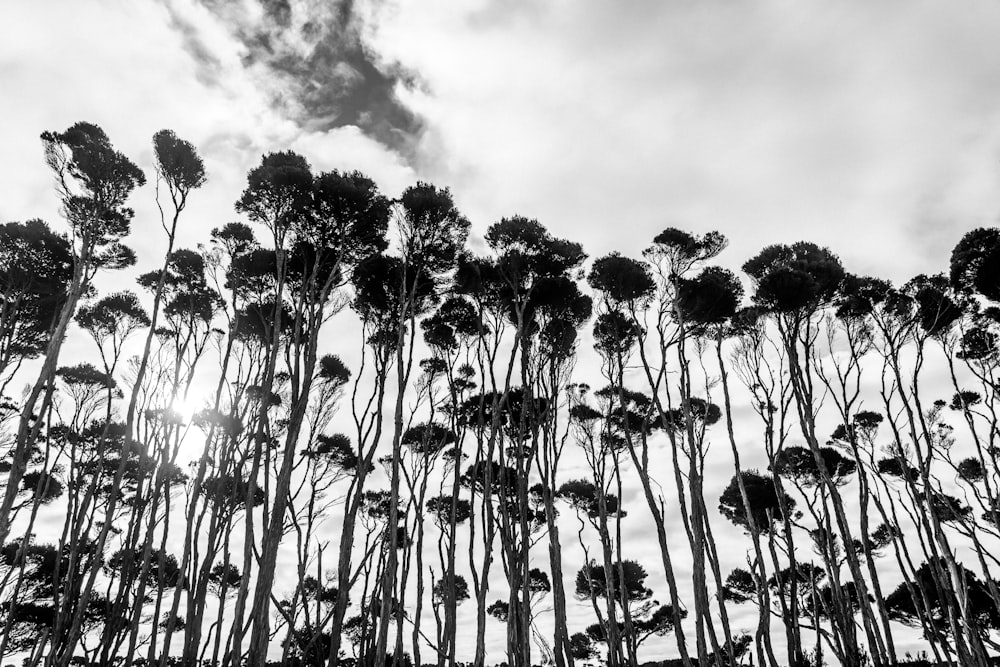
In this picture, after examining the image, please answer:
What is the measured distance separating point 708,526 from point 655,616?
14.7m

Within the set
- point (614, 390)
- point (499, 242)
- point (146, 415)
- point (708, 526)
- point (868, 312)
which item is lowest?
point (708, 526)

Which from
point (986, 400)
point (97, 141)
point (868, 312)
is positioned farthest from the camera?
point (868, 312)

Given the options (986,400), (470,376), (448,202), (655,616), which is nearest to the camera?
(448,202)

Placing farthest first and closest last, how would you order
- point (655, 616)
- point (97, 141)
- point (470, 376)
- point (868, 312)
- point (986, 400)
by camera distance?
point (655, 616)
point (470, 376)
point (868, 312)
point (986, 400)
point (97, 141)

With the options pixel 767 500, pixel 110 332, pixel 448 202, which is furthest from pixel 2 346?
pixel 767 500

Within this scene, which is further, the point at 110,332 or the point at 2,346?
the point at 110,332

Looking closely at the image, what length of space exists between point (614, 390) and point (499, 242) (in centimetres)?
619

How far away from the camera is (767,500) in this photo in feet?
57.4

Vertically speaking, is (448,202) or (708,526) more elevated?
(448,202)

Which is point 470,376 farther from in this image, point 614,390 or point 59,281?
point 59,281

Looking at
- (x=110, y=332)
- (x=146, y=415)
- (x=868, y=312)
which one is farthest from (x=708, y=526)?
(x=110, y=332)

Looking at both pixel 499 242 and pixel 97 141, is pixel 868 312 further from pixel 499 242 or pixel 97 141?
pixel 97 141

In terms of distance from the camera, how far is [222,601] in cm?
1172

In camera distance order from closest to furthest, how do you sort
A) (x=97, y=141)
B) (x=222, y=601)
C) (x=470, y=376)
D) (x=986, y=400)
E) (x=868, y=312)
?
(x=97, y=141)
(x=222, y=601)
(x=986, y=400)
(x=868, y=312)
(x=470, y=376)
